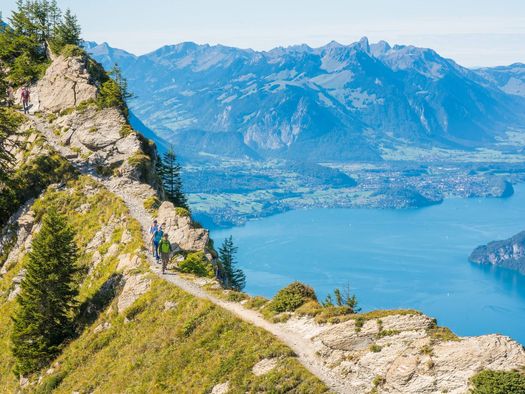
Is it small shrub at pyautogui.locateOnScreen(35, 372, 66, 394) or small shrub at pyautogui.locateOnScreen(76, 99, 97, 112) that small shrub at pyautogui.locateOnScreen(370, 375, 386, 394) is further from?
small shrub at pyautogui.locateOnScreen(76, 99, 97, 112)

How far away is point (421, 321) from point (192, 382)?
11499 millimetres

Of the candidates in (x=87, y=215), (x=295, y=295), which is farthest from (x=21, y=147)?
(x=295, y=295)

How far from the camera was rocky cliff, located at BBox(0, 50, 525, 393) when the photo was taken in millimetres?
23359

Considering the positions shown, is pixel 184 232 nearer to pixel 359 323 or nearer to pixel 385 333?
pixel 359 323

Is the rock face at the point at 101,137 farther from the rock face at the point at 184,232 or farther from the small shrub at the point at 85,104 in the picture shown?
the rock face at the point at 184,232

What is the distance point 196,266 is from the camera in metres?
40.7

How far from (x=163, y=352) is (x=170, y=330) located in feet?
5.18

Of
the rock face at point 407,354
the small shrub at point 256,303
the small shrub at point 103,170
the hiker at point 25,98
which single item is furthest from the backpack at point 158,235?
the hiker at point 25,98

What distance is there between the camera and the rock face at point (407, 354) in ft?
70.5

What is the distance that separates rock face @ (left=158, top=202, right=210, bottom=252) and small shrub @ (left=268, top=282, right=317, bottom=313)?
12.9 meters

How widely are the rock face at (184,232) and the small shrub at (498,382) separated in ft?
86.8

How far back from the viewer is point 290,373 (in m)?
24.8

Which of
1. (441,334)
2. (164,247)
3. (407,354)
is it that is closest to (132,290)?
(164,247)

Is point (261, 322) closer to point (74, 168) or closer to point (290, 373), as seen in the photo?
point (290, 373)
